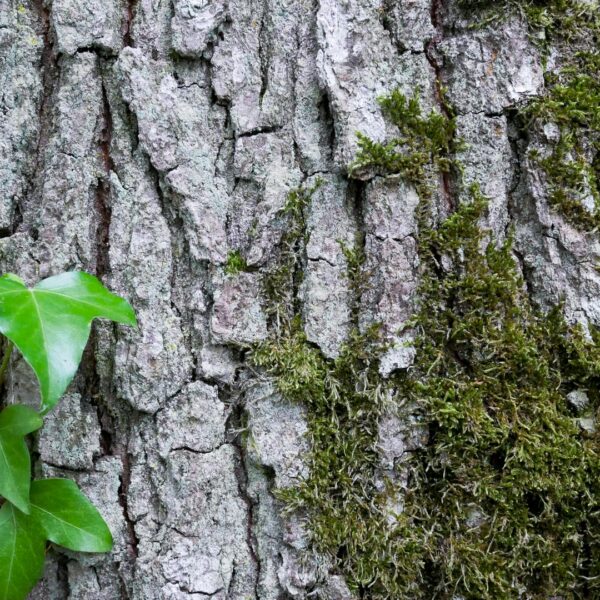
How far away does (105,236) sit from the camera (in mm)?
994

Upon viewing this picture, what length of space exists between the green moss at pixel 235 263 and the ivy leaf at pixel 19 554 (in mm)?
514

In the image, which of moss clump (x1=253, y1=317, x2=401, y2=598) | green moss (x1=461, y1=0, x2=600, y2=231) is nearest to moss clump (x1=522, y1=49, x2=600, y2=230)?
green moss (x1=461, y1=0, x2=600, y2=231)

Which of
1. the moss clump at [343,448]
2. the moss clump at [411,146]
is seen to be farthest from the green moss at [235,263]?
the moss clump at [411,146]

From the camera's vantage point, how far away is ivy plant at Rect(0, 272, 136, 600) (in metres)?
0.80

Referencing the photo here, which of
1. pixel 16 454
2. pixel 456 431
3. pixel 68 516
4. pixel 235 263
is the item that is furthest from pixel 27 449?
pixel 456 431

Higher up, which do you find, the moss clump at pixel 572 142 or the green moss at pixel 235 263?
the moss clump at pixel 572 142

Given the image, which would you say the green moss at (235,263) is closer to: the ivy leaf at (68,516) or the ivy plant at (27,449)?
the ivy plant at (27,449)

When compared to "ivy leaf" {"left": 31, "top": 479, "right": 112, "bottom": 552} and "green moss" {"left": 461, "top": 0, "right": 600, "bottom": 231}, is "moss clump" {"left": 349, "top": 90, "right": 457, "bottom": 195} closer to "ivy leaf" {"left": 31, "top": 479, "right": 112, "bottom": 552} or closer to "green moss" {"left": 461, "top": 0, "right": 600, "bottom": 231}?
"green moss" {"left": 461, "top": 0, "right": 600, "bottom": 231}

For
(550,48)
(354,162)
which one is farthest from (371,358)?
(550,48)

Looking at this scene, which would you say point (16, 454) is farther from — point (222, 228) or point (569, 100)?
point (569, 100)

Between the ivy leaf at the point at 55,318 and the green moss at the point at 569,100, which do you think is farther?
the green moss at the point at 569,100

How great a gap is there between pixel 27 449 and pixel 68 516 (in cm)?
13

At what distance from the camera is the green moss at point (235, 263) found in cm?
97

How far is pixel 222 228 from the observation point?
0.97 meters
